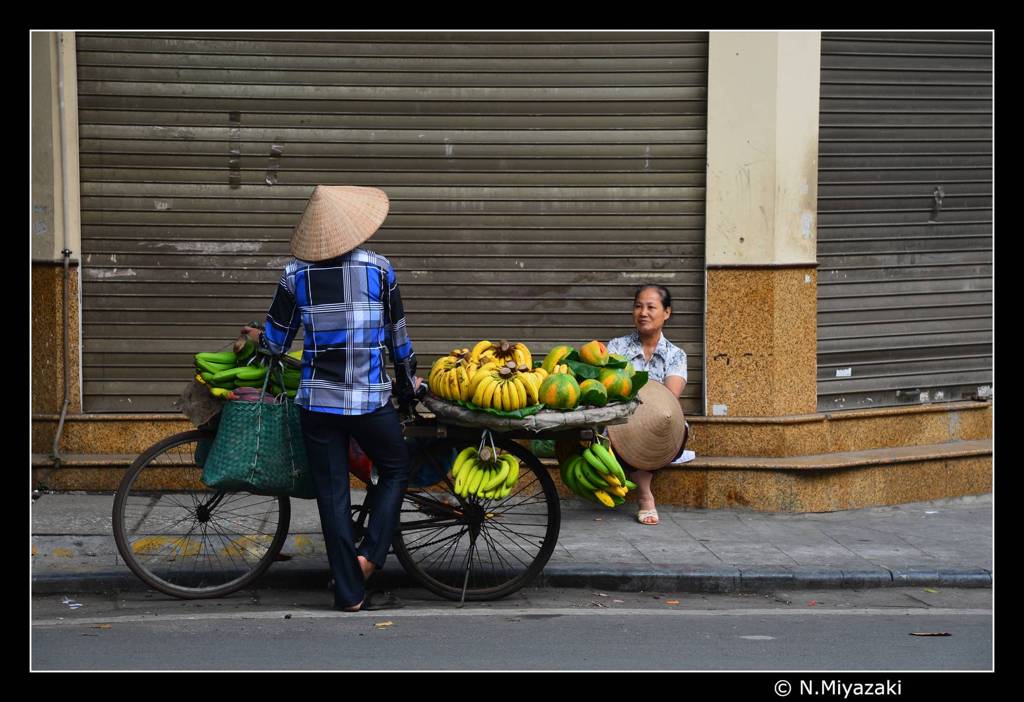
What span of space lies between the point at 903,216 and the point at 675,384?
2.65 metres

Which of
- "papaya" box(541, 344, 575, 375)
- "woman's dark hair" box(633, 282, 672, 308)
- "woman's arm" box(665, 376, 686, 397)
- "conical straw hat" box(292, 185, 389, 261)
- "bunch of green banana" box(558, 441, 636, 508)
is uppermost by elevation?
"conical straw hat" box(292, 185, 389, 261)

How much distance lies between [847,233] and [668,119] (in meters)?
1.66

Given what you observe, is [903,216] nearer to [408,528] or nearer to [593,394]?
[593,394]

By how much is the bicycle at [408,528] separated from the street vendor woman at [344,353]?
20 centimetres

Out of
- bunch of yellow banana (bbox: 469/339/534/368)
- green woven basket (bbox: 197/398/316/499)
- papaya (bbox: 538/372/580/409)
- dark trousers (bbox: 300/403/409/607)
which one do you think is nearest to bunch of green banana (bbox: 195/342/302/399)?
green woven basket (bbox: 197/398/316/499)

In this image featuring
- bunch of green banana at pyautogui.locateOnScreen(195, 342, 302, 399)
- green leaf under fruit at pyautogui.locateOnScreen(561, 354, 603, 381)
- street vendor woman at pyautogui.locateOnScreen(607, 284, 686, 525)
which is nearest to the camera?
bunch of green banana at pyautogui.locateOnScreen(195, 342, 302, 399)

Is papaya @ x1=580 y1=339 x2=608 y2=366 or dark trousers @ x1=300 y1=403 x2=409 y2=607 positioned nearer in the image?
dark trousers @ x1=300 y1=403 x2=409 y2=607

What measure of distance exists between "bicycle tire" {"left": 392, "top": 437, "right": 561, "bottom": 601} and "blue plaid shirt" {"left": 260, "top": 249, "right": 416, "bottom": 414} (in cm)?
63

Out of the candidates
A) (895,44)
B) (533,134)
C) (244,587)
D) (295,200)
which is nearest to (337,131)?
(295,200)

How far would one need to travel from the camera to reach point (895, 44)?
899cm

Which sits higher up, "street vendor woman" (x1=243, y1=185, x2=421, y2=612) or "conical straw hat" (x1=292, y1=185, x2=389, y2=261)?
"conical straw hat" (x1=292, y1=185, x2=389, y2=261)

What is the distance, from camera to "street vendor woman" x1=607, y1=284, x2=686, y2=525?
7.90 meters

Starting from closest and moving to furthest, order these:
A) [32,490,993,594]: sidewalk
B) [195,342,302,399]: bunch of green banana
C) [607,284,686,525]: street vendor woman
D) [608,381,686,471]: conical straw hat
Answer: [195,342,302,399]: bunch of green banana
[32,490,993,594]: sidewalk
[608,381,686,471]: conical straw hat
[607,284,686,525]: street vendor woman

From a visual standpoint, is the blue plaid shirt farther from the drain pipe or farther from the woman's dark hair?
the drain pipe
